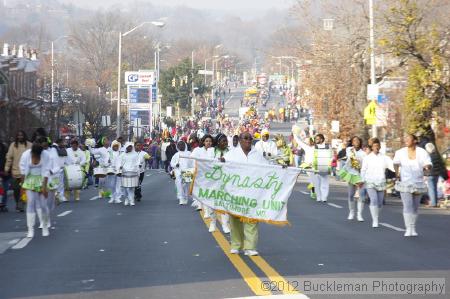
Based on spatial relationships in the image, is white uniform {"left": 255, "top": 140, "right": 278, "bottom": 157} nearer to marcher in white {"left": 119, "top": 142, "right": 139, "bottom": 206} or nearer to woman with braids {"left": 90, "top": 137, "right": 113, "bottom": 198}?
marcher in white {"left": 119, "top": 142, "right": 139, "bottom": 206}

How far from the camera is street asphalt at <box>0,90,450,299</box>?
1259 centimetres

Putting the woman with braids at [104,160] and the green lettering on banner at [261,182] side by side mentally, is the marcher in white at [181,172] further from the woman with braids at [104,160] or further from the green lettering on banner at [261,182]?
the green lettering on banner at [261,182]

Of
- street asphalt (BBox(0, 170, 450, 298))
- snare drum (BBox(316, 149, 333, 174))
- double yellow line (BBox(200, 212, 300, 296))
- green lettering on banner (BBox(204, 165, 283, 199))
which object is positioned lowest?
street asphalt (BBox(0, 170, 450, 298))

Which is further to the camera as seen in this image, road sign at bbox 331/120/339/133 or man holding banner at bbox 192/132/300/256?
road sign at bbox 331/120/339/133

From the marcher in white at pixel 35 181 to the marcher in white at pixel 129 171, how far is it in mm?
8818

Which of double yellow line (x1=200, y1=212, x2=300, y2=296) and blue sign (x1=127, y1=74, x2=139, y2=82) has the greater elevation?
blue sign (x1=127, y1=74, x2=139, y2=82)

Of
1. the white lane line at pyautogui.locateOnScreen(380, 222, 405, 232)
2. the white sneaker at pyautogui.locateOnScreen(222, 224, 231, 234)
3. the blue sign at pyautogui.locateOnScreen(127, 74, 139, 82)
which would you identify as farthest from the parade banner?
the blue sign at pyautogui.locateOnScreen(127, 74, 139, 82)

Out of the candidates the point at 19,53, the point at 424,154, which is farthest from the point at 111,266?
the point at 19,53

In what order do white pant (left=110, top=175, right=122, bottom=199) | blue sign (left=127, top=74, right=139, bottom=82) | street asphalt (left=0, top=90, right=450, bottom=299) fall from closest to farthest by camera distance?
street asphalt (left=0, top=90, right=450, bottom=299)
white pant (left=110, top=175, right=122, bottom=199)
blue sign (left=127, top=74, right=139, bottom=82)

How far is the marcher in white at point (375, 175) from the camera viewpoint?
69.1 ft

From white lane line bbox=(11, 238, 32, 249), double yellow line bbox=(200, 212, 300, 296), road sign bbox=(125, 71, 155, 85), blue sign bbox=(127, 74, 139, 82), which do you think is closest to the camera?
double yellow line bbox=(200, 212, 300, 296)

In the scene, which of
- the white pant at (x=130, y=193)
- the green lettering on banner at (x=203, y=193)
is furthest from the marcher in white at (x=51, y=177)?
the white pant at (x=130, y=193)

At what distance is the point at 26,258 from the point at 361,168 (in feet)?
28.5

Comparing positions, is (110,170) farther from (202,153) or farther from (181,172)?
(202,153)
